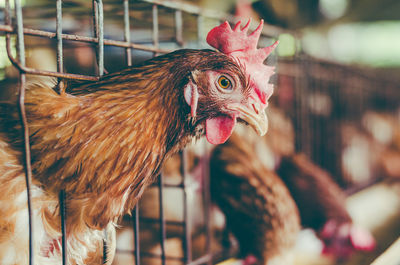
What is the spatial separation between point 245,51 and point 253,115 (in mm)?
171

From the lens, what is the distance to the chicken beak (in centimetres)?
93

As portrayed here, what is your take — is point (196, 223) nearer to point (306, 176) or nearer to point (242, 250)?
point (242, 250)

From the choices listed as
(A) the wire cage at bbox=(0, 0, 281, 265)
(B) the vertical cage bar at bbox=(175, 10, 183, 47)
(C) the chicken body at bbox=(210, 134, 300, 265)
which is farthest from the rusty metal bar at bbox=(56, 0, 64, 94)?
(C) the chicken body at bbox=(210, 134, 300, 265)

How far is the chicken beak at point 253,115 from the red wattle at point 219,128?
0.03 meters

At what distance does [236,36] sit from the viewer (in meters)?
0.96

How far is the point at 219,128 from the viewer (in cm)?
94

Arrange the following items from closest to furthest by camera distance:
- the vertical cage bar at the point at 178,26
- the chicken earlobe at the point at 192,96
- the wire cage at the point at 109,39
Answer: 1. the wire cage at the point at 109,39
2. the chicken earlobe at the point at 192,96
3. the vertical cage bar at the point at 178,26

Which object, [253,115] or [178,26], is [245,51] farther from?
[178,26]

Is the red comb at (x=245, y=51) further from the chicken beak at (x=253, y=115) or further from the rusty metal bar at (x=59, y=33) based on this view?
the rusty metal bar at (x=59, y=33)

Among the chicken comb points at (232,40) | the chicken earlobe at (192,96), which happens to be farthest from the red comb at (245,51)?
the chicken earlobe at (192,96)

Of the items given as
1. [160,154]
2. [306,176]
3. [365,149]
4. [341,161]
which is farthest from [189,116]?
[365,149]

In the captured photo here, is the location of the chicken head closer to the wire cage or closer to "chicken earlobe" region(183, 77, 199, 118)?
"chicken earlobe" region(183, 77, 199, 118)

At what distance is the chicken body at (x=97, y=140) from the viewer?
2.67 feet

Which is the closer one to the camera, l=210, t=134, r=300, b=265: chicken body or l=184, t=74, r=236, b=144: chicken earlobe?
l=184, t=74, r=236, b=144: chicken earlobe
